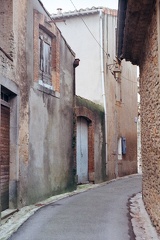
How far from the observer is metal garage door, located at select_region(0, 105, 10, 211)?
8664mm

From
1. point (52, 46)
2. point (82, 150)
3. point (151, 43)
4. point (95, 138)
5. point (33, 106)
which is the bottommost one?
point (82, 150)

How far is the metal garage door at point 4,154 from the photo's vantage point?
8.66 m

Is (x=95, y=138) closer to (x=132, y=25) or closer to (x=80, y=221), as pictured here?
(x=80, y=221)

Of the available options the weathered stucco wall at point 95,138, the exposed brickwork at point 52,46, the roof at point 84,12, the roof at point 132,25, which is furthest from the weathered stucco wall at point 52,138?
the roof at point 84,12

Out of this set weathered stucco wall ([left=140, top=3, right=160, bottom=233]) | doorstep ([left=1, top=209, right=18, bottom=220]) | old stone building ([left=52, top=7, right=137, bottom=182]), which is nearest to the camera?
weathered stucco wall ([left=140, top=3, right=160, bottom=233])

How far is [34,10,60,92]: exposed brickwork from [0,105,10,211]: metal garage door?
197 centimetres

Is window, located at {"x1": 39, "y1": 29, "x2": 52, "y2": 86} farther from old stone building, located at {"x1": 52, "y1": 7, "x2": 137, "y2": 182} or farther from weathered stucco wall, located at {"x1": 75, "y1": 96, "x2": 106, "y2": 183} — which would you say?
old stone building, located at {"x1": 52, "y1": 7, "x2": 137, "y2": 182}

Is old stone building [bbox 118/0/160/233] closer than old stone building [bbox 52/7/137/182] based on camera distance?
Yes

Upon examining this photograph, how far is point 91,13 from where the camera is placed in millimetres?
17969

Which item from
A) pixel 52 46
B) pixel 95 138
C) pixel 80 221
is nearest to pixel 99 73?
pixel 95 138

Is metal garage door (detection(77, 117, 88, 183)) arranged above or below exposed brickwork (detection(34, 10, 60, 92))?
below

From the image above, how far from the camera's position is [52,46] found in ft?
39.6

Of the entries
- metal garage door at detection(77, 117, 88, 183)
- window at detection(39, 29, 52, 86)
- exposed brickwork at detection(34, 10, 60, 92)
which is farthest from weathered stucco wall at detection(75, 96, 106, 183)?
window at detection(39, 29, 52, 86)

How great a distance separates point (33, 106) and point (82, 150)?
5878mm
